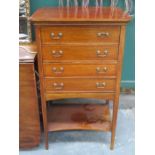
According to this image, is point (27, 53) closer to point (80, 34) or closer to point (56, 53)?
point (56, 53)

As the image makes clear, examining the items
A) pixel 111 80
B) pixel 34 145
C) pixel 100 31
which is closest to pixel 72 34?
pixel 100 31

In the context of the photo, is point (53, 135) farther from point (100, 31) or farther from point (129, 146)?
point (100, 31)

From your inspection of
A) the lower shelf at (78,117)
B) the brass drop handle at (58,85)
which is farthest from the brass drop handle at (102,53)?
the lower shelf at (78,117)

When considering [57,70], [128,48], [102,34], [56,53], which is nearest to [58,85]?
[57,70]

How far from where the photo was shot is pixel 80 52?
1547 millimetres

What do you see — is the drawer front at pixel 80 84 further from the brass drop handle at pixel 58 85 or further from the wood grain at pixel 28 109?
the wood grain at pixel 28 109

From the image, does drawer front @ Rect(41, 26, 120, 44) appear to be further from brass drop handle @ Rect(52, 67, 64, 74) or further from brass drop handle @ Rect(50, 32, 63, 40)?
brass drop handle @ Rect(52, 67, 64, 74)

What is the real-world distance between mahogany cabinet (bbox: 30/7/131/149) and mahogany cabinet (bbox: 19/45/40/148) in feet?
0.25

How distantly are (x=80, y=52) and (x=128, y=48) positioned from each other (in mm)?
790

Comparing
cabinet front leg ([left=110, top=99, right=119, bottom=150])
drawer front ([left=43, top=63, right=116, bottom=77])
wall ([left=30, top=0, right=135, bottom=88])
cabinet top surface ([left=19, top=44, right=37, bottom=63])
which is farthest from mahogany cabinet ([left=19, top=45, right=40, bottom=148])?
cabinet front leg ([left=110, top=99, right=119, bottom=150])

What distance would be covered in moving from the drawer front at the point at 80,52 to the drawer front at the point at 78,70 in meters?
0.05

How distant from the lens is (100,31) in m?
1.50

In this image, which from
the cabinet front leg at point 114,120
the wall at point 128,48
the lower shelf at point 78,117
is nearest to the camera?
the cabinet front leg at point 114,120

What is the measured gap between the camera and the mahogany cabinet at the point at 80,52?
147 cm
